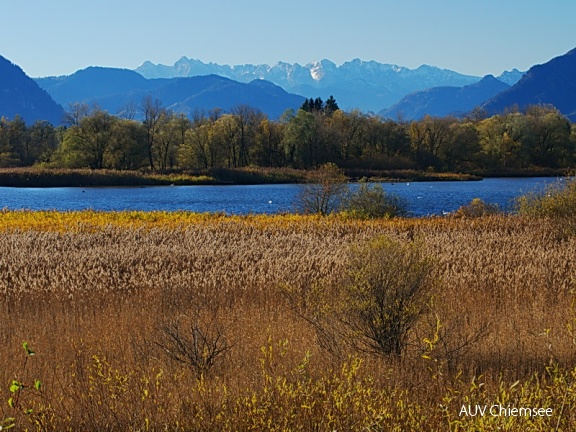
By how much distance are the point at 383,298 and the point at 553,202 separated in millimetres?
21373

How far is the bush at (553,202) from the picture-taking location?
25891 mm

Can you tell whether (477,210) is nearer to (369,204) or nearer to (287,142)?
(369,204)

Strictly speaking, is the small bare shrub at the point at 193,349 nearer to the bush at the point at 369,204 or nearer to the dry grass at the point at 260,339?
the dry grass at the point at 260,339

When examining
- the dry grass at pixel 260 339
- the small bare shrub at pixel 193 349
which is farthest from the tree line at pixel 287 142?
A: the small bare shrub at pixel 193 349

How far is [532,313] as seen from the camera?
10.2 m

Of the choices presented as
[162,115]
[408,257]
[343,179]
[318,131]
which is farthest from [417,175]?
[408,257]

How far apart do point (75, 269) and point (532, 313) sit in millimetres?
10198

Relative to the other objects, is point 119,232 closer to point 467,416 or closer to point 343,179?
point 343,179

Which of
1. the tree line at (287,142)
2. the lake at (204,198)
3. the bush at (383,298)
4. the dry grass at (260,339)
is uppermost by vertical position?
the tree line at (287,142)

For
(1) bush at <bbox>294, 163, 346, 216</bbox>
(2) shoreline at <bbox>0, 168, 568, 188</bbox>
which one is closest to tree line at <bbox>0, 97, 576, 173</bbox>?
(2) shoreline at <bbox>0, 168, 568, 188</bbox>

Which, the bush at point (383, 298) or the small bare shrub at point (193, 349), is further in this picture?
the bush at point (383, 298)

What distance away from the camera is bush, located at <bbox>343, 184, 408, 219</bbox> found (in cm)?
3288

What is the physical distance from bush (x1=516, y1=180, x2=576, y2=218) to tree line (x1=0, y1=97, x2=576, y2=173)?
6793cm

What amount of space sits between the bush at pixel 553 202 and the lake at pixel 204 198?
16.2m
